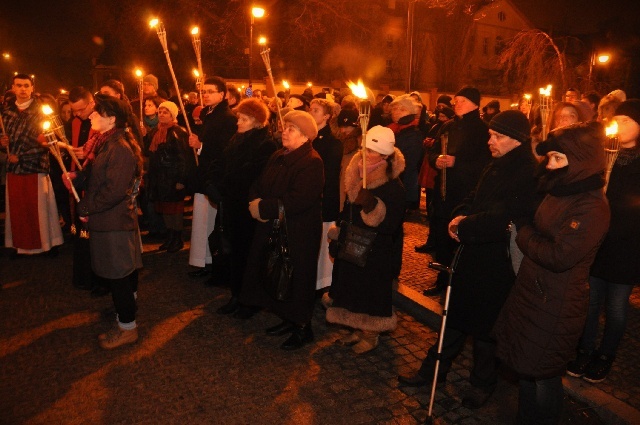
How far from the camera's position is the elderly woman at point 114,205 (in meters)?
4.48

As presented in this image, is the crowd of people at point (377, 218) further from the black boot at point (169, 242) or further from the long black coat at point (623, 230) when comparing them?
the black boot at point (169, 242)

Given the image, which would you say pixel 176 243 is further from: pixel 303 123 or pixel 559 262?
pixel 559 262

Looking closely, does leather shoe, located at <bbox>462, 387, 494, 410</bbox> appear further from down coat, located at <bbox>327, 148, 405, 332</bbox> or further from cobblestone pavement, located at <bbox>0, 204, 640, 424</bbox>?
down coat, located at <bbox>327, 148, 405, 332</bbox>

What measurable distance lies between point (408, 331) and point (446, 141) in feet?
7.11

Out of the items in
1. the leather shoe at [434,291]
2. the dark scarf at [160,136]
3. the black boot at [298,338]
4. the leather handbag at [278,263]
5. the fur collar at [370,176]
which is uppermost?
the dark scarf at [160,136]

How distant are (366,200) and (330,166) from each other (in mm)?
1770

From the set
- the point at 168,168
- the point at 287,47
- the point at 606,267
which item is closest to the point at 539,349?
the point at 606,267

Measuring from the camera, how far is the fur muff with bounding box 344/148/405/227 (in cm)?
427

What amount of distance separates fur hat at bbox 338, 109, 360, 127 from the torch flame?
2.79 m

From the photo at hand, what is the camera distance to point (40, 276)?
6688 millimetres

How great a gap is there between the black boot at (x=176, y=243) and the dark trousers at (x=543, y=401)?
5.75m

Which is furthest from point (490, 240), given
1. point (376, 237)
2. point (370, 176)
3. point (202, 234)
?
point (202, 234)

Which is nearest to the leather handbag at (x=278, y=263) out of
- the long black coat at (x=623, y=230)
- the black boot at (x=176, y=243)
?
the long black coat at (x=623, y=230)

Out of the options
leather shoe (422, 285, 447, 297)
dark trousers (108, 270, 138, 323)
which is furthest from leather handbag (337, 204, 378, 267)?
leather shoe (422, 285, 447, 297)
